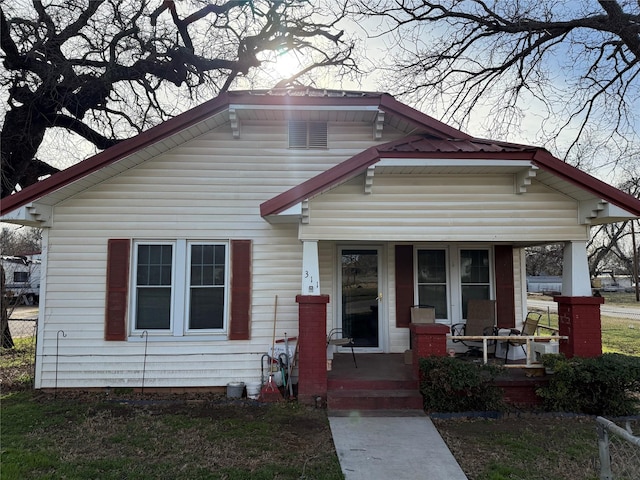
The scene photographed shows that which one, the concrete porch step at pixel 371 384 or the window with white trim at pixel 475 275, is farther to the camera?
the window with white trim at pixel 475 275

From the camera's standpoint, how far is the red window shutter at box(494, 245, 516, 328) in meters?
8.26

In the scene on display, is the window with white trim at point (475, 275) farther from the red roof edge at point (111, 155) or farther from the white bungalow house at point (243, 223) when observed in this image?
the red roof edge at point (111, 155)

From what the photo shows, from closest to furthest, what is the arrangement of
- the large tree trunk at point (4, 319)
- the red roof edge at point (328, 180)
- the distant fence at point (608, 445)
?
1. the distant fence at point (608, 445)
2. the red roof edge at point (328, 180)
3. the large tree trunk at point (4, 319)

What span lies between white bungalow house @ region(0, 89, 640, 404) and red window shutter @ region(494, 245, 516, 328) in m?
1.58

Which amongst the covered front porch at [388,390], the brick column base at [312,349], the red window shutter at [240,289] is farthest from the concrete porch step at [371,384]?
the red window shutter at [240,289]

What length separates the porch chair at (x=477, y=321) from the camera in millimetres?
7785

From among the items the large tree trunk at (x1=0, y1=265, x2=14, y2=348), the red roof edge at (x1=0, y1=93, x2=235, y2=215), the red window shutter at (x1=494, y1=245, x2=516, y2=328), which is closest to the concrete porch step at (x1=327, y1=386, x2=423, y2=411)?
the red window shutter at (x1=494, y1=245, x2=516, y2=328)

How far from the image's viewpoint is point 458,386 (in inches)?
224

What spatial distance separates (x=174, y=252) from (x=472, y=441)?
533 cm

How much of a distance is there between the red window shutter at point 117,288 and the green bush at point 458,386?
489 centimetres

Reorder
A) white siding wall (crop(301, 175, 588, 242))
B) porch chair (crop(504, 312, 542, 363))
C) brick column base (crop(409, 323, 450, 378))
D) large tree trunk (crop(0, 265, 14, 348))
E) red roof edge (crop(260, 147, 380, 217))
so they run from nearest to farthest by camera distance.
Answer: red roof edge (crop(260, 147, 380, 217)), brick column base (crop(409, 323, 450, 378)), white siding wall (crop(301, 175, 588, 242)), porch chair (crop(504, 312, 542, 363)), large tree trunk (crop(0, 265, 14, 348))

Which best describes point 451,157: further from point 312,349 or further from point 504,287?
point 504,287

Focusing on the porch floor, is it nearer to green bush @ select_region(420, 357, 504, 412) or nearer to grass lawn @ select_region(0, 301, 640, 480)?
green bush @ select_region(420, 357, 504, 412)

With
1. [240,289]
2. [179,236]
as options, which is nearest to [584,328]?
[240,289]
